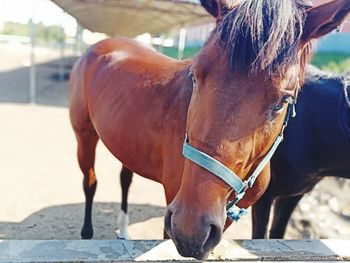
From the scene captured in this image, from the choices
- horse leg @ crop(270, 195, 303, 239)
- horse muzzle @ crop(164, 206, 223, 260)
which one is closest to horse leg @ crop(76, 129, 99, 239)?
horse leg @ crop(270, 195, 303, 239)

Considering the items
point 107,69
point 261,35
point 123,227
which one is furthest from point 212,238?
point 123,227

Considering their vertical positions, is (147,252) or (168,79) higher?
(168,79)

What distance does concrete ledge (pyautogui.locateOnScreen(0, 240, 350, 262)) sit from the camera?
79.3 inches

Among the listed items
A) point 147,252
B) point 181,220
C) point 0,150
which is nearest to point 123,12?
point 0,150

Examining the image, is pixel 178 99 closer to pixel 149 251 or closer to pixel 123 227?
pixel 149 251

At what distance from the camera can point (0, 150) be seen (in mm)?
5902

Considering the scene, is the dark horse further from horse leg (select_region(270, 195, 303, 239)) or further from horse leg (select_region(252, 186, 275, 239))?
horse leg (select_region(270, 195, 303, 239))

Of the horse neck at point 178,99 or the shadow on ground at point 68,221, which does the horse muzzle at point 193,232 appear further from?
the shadow on ground at point 68,221

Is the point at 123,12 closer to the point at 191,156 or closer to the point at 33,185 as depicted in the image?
the point at 33,185

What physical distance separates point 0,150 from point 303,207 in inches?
161

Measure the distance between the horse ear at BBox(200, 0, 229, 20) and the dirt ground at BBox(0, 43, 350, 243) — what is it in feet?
7.73

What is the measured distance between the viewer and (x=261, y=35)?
5.00ft

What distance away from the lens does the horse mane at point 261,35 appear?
1.50 metres

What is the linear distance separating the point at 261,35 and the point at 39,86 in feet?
39.3
